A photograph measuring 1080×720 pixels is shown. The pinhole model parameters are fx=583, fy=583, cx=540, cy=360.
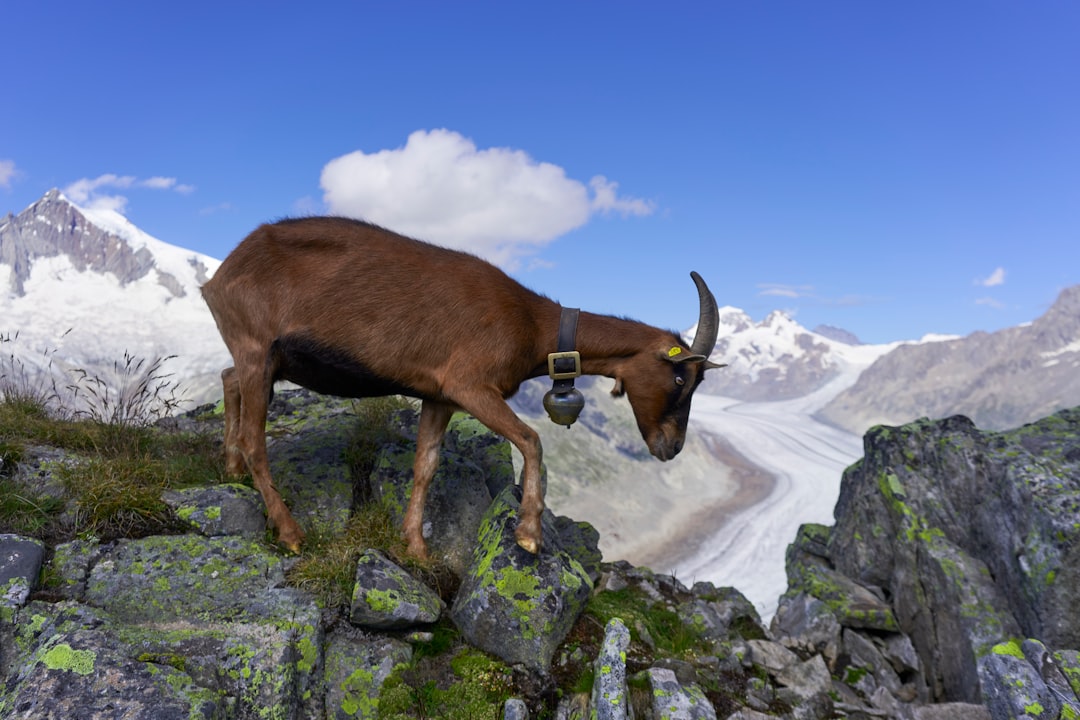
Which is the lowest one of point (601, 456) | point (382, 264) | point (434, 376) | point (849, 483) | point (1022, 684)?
point (601, 456)

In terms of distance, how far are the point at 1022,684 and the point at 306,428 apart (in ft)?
30.4

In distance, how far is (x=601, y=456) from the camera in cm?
9744

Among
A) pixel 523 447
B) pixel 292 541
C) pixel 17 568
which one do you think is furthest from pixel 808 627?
pixel 17 568

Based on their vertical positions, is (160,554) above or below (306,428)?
below

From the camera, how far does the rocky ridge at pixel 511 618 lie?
4742 millimetres

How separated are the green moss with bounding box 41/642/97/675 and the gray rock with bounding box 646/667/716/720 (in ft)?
14.9

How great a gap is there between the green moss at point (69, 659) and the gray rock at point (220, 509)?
2069 mm

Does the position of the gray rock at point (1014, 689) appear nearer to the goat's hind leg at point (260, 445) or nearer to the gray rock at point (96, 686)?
the gray rock at point (96, 686)

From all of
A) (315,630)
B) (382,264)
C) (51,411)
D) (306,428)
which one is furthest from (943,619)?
(51,411)

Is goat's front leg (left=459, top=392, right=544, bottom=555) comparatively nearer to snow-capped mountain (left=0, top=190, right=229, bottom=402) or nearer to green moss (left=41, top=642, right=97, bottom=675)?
green moss (left=41, top=642, right=97, bottom=675)

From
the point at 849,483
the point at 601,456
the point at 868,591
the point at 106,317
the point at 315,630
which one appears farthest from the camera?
the point at 106,317

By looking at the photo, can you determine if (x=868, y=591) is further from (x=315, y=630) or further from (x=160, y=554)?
(x=160, y=554)

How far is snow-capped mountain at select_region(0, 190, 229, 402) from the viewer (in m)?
125

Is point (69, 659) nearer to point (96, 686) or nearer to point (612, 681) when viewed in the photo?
point (96, 686)
